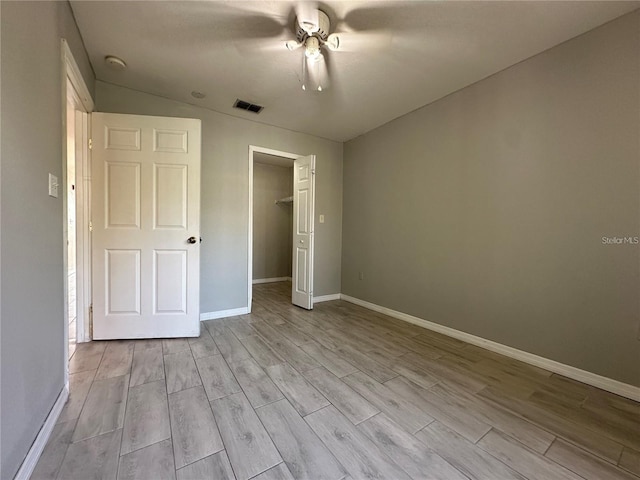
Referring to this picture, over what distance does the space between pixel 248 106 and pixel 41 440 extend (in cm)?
310

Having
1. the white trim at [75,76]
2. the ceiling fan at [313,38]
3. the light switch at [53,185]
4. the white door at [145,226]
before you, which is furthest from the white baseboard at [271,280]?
A: the ceiling fan at [313,38]

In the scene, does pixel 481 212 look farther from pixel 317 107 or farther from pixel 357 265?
pixel 317 107

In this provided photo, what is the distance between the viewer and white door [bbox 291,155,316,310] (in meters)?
3.51

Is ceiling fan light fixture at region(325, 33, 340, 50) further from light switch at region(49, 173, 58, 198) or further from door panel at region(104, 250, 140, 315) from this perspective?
door panel at region(104, 250, 140, 315)

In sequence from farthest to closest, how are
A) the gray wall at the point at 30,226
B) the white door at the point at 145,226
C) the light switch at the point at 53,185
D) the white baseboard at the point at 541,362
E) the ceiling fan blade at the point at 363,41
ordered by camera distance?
the white door at the point at 145,226, the ceiling fan blade at the point at 363,41, the white baseboard at the point at 541,362, the light switch at the point at 53,185, the gray wall at the point at 30,226

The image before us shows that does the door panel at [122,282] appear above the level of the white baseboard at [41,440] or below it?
above

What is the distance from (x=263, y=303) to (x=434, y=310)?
234cm

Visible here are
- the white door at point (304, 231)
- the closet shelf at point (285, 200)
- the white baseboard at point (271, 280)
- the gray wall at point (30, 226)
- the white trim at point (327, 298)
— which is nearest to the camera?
the gray wall at point (30, 226)

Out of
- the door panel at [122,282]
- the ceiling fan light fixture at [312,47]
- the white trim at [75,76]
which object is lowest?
the door panel at [122,282]

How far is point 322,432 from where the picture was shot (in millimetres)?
1374

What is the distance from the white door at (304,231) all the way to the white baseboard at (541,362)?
1.30 m

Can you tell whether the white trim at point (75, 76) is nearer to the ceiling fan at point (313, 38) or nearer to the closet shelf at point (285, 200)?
the ceiling fan at point (313, 38)

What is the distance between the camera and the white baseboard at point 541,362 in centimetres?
174

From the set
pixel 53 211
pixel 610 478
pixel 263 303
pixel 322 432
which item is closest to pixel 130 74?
pixel 53 211
